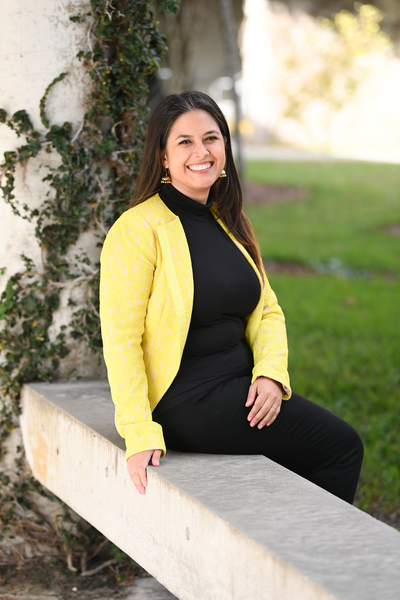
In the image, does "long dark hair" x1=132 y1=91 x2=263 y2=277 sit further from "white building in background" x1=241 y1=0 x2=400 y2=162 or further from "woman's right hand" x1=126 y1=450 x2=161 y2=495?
"white building in background" x1=241 y1=0 x2=400 y2=162

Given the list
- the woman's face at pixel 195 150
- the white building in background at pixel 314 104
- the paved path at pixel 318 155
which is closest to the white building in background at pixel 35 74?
the woman's face at pixel 195 150

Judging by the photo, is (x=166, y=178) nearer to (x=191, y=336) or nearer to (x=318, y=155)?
(x=191, y=336)

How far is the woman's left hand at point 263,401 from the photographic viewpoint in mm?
2373

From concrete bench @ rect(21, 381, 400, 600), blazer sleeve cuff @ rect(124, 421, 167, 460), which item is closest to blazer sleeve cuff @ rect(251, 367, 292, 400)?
concrete bench @ rect(21, 381, 400, 600)

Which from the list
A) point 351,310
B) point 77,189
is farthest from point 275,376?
point 351,310

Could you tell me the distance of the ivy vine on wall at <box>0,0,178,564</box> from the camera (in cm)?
293

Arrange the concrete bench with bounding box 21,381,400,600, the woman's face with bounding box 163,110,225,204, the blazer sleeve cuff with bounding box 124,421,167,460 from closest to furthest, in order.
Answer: the concrete bench with bounding box 21,381,400,600 < the blazer sleeve cuff with bounding box 124,421,167,460 < the woman's face with bounding box 163,110,225,204

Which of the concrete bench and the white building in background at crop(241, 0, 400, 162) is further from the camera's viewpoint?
the white building in background at crop(241, 0, 400, 162)

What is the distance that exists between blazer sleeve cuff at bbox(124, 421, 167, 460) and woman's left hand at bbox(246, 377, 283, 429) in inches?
13.1

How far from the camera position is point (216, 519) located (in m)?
1.87

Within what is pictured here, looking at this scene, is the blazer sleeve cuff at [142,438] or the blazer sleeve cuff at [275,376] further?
the blazer sleeve cuff at [275,376]

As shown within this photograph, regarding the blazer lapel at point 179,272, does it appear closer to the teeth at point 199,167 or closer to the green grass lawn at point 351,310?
the teeth at point 199,167

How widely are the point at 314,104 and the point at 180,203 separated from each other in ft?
61.5

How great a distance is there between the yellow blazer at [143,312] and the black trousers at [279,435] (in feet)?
0.36
